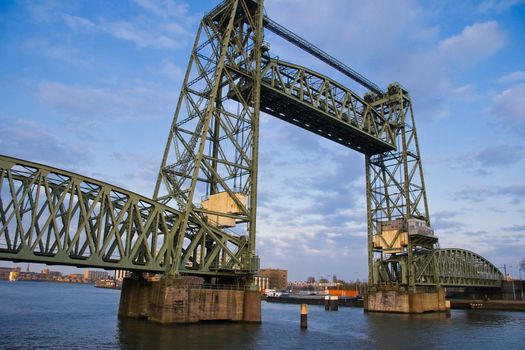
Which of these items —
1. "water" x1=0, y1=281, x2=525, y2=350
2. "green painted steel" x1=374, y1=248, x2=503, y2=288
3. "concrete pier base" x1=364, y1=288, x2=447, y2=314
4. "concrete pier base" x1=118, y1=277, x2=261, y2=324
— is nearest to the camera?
"water" x1=0, y1=281, x2=525, y2=350

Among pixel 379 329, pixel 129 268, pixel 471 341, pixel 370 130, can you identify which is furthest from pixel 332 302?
pixel 129 268

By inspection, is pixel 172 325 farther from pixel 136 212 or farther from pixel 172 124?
pixel 172 124

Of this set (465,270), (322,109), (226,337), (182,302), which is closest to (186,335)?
(226,337)

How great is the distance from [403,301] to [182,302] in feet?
112

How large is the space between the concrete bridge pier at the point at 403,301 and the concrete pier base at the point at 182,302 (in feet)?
88.6

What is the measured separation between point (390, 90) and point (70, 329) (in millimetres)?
50759

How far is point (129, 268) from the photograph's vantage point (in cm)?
3023

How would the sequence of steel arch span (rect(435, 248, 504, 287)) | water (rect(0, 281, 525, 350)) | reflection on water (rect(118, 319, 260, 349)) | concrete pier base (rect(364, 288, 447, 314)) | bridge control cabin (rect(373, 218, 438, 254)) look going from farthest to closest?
steel arch span (rect(435, 248, 504, 287)) → bridge control cabin (rect(373, 218, 438, 254)) → concrete pier base (rect(364, 288, 447, 314)) → water (rect(0, 281, 525, 350)) → reflection on water (rect(118, 319, 260, 349))

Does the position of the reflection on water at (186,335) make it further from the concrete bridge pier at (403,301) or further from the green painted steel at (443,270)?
the green painted steel at (443,270)

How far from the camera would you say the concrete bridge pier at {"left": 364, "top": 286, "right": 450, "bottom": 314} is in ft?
181

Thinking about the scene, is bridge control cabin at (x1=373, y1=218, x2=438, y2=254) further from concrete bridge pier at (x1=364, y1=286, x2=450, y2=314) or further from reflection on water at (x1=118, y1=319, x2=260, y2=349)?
reflection on water at (x1=118, y1=319, x2=260, y2=349)

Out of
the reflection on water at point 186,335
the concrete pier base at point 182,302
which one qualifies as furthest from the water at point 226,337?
the concrete pier base at point 182,302

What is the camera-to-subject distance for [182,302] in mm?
30938

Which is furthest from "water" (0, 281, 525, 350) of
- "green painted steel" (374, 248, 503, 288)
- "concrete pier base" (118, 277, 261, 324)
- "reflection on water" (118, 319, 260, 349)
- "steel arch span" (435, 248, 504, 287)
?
"steel arch span" (435, 248, 504, 287)
